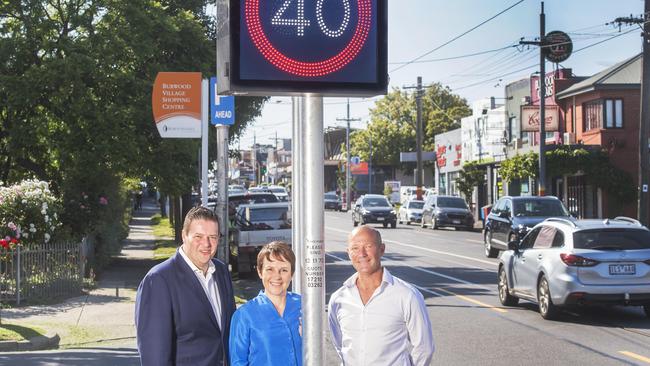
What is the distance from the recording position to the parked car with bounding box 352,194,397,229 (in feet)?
150

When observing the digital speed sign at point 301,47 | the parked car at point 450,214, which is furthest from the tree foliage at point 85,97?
Result: the parked car at point 450,214

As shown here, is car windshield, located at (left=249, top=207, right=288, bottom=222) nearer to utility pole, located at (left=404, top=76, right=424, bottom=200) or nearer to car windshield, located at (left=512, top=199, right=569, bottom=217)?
car windshield, located at (left=512, top=199, right=569, bottom=217)

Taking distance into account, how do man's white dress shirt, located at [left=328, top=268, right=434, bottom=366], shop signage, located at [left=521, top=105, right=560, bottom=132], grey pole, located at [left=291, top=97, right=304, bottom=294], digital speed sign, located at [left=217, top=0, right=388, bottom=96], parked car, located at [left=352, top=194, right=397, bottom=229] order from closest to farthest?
digital speed sign, located at [left=217, top=0, right=388, bottom=96], grey pole, located at [left=291, top=97, right=304, bottom=294], man's white dress shirt, located at [left=328, top=268, right=434, bottom=366], shop signage, located at [left=521, top=105, right=560, bottom=132], parked car, located at [left=352, top=194, right=397, bottom=229]

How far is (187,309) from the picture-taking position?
450cm

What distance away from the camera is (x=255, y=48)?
147 inches

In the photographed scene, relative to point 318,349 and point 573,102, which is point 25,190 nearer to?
point 318,349

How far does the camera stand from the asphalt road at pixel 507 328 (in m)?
10.4

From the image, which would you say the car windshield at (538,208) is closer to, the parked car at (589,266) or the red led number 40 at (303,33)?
the parked car at (589,266)

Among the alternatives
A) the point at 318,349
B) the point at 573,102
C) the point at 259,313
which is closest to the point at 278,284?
the point at 259,313

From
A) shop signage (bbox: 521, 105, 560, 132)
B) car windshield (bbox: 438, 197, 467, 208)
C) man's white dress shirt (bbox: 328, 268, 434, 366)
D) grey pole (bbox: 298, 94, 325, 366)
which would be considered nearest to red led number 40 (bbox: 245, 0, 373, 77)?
grey pole (bbox: 298, 94, 325, 366)

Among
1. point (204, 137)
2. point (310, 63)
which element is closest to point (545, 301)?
point (204, 137)

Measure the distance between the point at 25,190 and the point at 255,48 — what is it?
15.0m

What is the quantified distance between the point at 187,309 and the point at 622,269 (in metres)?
9.89

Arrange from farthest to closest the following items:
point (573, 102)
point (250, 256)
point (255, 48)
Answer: point (573, 102), point (250, 256), point (255, 48)
